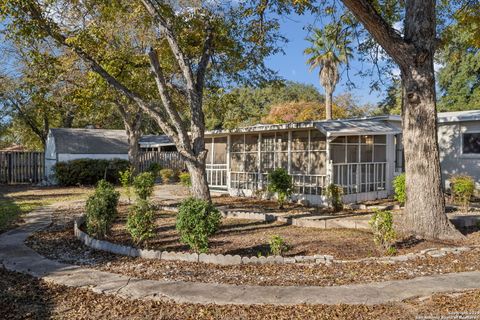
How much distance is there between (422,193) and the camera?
8125mm

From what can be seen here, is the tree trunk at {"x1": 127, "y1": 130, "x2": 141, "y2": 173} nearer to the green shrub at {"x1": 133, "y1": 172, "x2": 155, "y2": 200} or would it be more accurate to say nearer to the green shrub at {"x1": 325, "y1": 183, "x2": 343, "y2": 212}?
the green shrub at {"x1": 133, "y1": 172, "x2": 155, "y2": 200}

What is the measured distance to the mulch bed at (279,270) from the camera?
216 inches

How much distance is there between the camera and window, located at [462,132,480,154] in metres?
14.8

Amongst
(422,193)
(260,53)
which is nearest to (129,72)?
(260,53)

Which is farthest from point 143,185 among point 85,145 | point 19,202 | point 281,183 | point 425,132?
point 85,145

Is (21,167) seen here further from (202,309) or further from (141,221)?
(202,309)

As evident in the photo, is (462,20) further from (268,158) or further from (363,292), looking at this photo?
(363,292)

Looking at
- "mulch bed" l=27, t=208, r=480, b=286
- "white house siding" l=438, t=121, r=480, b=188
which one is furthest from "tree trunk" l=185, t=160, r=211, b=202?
"white house siding" l=438, t=121, r=480, b=188

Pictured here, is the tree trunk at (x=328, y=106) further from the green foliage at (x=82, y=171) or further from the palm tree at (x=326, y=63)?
the green foliage at (x=82, y=171)

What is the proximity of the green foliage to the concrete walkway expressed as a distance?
16.9 metres

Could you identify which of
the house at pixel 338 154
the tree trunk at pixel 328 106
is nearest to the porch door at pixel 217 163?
the house at pixel 338 154

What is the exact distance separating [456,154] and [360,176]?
436 cm

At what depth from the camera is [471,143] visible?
15055mm

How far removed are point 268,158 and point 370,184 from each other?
3.94 meters
